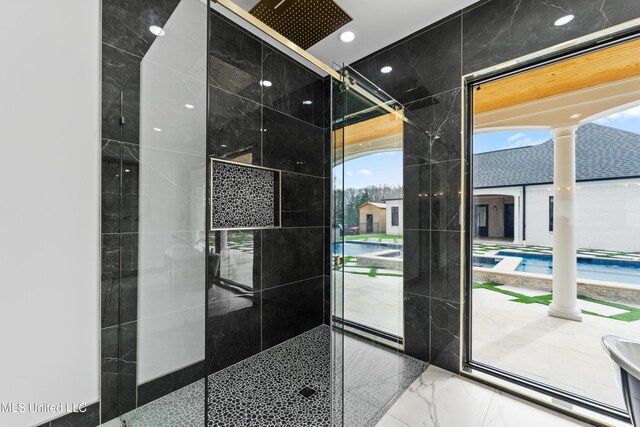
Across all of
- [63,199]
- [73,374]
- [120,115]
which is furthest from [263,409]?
[120,115]

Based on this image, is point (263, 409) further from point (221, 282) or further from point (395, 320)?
point (395, 320)

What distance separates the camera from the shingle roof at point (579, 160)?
5.26ft

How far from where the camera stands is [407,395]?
5.89ft

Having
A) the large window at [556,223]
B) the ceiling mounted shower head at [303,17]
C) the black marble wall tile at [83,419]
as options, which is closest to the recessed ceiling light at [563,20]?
the large window at [556,223]

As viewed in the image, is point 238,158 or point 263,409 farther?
point 238,158

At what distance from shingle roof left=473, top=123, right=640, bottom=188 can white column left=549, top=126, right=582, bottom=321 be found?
4cm

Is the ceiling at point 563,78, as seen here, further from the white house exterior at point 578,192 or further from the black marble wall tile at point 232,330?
the black marble wall tile at point 232,330

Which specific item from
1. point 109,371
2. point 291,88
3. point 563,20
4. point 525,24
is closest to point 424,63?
point 525,24

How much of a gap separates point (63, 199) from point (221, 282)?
3.57ft

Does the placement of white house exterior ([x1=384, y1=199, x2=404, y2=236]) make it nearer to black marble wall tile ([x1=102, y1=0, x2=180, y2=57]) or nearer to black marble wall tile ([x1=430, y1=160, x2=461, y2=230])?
black marble wall tile ([x1=430, y1=160, x2=461, y2=230])

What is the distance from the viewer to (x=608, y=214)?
165 centimetres

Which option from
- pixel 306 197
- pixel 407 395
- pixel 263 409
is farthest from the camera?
pixel 306 197

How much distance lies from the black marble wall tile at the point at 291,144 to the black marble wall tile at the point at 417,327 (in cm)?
160

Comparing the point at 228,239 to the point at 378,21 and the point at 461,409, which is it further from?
the point at 378,21
